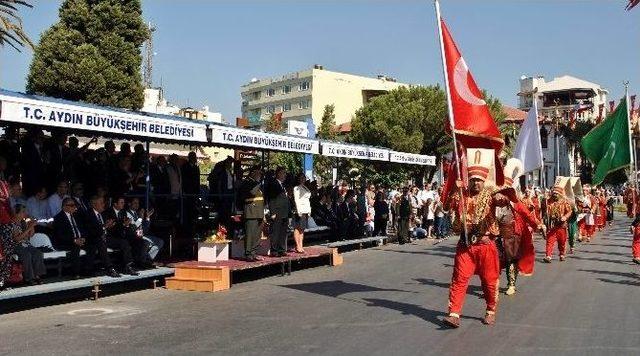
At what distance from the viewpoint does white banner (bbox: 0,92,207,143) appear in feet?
30.2

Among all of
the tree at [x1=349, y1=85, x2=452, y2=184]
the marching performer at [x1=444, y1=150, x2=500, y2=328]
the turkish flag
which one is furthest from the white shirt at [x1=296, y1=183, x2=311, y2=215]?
the tree at [x1=349, y1=85, x2=452, y2=184]

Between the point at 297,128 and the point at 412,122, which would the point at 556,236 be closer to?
the point at 297,128

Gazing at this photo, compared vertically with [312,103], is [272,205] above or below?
below

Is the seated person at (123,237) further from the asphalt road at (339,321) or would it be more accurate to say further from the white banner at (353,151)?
the white banner at (353,151)

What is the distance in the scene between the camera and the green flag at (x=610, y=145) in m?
18.8

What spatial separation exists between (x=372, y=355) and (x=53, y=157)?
7297mm

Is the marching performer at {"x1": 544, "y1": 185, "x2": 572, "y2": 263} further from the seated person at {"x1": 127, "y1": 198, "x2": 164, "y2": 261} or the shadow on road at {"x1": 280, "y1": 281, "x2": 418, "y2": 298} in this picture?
the seated person at {"x1": 127, "y1": 198, "x2": 164, "y2": 261}

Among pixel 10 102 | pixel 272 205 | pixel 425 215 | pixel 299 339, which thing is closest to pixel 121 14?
pixel 425 215

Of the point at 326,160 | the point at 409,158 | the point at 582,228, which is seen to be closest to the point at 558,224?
the point at 409,158

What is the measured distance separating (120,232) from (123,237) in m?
0.10

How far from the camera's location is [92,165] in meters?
Answer: 12.8

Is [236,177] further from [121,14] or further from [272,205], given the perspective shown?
[121,14]

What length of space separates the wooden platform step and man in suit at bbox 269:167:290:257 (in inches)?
84.2

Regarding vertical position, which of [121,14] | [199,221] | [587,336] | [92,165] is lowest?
[587,336]
